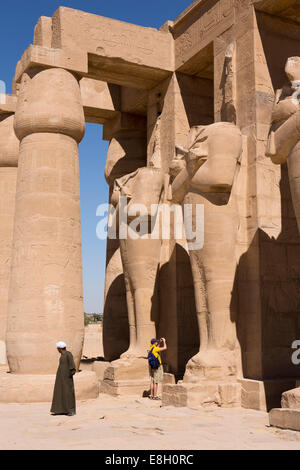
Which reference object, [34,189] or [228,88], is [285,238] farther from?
[34,189]

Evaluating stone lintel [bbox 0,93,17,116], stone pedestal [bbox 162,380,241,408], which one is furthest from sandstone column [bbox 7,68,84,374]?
stone lintel [bbox 0,93,17,116]

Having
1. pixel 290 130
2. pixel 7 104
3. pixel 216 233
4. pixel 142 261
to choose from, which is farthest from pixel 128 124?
pixel 290 130

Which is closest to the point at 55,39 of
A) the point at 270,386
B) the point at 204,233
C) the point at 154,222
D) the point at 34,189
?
the point at 34,189

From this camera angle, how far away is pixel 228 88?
1035 centimetres

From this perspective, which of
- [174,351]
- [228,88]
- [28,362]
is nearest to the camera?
[28,362]

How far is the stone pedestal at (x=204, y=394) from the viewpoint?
27.6 feet

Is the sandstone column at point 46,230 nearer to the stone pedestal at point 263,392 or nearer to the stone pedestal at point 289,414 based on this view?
the stone pedestal at point 263,392

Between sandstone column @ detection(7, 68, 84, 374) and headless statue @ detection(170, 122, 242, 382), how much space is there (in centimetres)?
215

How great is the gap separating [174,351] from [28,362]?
3034 millimetres

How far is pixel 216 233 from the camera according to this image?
9.09 m

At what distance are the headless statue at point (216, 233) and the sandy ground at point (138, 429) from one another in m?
1.15

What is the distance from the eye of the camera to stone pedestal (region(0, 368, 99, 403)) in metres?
8.92

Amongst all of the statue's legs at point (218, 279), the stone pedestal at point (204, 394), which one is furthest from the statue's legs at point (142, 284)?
the stone pedestal at point (204, 394)
